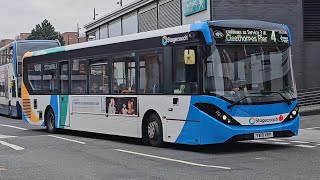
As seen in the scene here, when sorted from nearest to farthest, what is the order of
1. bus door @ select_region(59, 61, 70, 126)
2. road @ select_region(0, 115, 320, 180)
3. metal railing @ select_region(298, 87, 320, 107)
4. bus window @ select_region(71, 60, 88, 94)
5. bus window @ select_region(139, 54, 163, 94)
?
road @ select_region(0, 115, 320, 180) → bus window @ select_region(139, 54, 163, 94) → bus window @ select_region(71, 60, 88, 94) → bus door @ select_region(59, 61, 70, 126) → metal railing @ select_region(298, 87, 320, 107)

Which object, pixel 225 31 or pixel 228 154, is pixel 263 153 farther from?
pixel 225 31

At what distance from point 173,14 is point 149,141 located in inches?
659

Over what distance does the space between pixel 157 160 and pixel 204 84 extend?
204 centimetres

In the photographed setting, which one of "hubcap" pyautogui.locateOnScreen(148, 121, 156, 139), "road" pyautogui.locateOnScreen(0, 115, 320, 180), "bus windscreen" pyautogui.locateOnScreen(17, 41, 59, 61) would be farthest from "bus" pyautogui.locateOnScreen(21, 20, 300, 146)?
"bus windscreen" pyautogui.locateOnScreen(17, 41, 59, 61)

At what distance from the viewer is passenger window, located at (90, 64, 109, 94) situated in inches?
594

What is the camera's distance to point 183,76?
1207cm

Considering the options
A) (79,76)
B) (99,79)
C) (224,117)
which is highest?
(79,76)

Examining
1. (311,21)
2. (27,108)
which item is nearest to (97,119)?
(27,108)

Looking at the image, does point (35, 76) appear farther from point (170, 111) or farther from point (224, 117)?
point (224, 117)

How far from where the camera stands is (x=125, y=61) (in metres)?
14.2

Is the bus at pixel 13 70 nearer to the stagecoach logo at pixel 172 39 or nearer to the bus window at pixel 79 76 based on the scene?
the bus window at pixel 79 76

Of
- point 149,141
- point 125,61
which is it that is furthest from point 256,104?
point 125,61

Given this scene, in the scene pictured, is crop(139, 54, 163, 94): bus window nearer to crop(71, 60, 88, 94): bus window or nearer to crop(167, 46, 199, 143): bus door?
crop(167, 46, 199, 143): bus door

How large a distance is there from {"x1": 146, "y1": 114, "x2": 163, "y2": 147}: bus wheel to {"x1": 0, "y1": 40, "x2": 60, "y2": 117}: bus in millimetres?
15231
